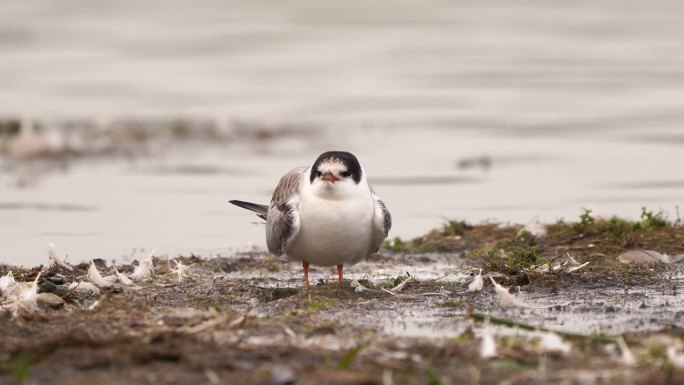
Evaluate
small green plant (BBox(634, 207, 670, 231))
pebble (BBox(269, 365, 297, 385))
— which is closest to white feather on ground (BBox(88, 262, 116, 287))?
pebble (BBox(269, 365, 297, 385))

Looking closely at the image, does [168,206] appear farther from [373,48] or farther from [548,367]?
[373,48]

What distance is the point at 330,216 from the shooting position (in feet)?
25.5

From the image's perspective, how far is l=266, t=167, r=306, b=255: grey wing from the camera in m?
7.93

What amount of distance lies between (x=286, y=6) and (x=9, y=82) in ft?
49.8

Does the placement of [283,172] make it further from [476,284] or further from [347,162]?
[476,284]

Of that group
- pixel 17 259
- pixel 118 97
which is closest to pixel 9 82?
pixel 118 97

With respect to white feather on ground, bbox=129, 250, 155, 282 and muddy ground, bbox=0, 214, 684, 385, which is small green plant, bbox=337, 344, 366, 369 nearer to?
muddy ground, bbox=0, 214, 684, 385

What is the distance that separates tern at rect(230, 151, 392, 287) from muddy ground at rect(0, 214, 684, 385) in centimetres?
24

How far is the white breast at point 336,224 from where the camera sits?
778cm

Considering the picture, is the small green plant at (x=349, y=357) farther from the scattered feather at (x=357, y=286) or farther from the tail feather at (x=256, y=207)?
the tail feather at (x=256, y=207)

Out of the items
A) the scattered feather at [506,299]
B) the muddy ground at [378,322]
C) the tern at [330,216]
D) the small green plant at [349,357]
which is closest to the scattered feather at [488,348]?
the muddy ground at [378,322]

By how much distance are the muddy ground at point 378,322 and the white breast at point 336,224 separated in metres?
0.23

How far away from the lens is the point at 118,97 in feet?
76.0

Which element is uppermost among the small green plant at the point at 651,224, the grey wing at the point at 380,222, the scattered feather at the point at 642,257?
the grey wing at the point at 380,222
